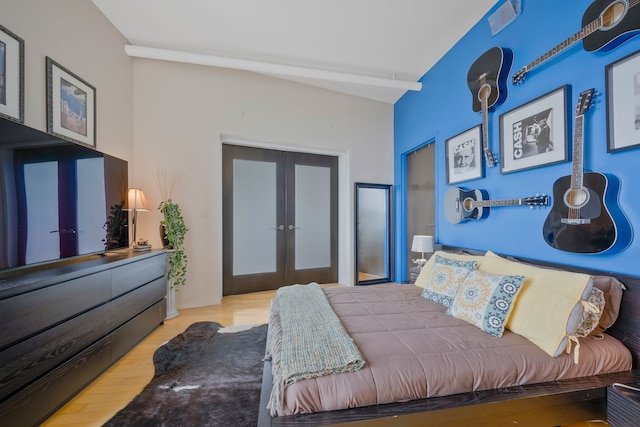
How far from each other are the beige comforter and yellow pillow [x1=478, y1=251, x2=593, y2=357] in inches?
2.5

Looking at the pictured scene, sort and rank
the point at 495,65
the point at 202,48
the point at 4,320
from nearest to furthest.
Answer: the point at 4,320 → the point at 495,65 → the point at 202,48

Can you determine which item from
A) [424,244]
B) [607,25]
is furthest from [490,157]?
[424,244]

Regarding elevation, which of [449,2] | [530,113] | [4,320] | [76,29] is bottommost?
[4,320]

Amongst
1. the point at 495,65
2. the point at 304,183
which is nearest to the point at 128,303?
the point at 304,183

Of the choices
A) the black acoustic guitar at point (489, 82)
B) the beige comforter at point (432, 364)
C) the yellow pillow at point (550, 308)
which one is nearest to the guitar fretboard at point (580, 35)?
the black acoustic guitar at point (489, 82)

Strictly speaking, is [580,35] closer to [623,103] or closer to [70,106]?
[623,103]

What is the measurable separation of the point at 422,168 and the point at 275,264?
271cm

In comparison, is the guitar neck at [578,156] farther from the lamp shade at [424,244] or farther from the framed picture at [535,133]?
the lamp shade at [424,244]

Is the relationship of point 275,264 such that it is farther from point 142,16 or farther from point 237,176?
point 142,16

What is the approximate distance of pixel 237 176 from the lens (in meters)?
3.75

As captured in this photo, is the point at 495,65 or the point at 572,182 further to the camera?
the point at 495,65

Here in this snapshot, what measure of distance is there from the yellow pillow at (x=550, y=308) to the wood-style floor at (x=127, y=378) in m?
0.54

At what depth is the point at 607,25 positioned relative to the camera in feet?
4.90

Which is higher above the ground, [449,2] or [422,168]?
[449,2]
